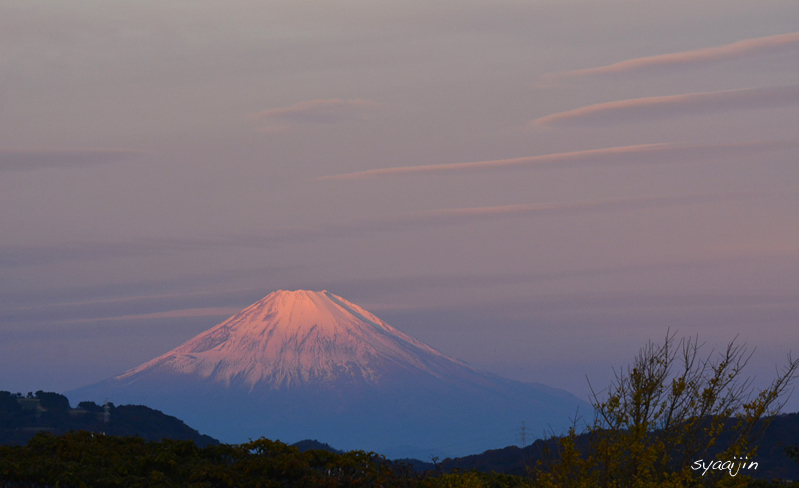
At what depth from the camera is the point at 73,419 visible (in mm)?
112625

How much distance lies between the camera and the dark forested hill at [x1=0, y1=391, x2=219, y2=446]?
10362 centimetres

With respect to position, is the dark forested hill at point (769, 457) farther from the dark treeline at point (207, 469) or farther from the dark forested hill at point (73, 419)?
the dark treeline at point (207, 469)

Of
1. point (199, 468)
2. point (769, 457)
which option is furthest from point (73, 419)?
point (199, 468)

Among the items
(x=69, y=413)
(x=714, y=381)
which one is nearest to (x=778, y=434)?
(x=69, y=413)

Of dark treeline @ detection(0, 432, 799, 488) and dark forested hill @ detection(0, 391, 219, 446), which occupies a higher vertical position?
dark forested hill @ detection(0, 391, 219, 446)

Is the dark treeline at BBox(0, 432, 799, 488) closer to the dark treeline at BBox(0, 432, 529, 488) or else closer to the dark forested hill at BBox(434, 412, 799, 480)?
the dark treeline at BBox(0, 432, 529, 488)

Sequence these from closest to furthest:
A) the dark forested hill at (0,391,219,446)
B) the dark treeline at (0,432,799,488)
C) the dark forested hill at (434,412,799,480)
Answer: the dark treeline at (0,432,799,488)
the dark forested hill at (434,412,799,480)
the dark forested hill at (0,391,219,446)

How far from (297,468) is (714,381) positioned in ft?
23.7

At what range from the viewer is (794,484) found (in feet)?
59.7

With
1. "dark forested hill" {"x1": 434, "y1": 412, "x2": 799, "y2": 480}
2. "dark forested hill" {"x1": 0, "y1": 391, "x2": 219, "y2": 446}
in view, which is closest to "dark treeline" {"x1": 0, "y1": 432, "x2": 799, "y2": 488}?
"dark forested hill" {"x1": 434, "y1": 412, "x2": 799, "y2": 480}

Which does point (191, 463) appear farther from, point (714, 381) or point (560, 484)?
point (714, 381)

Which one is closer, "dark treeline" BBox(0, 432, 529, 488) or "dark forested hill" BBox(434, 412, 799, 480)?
"dark treeline" BBox(0, 432, 529, 488)

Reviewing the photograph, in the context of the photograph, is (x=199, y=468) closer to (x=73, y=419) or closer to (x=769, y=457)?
(x=769, y=457)

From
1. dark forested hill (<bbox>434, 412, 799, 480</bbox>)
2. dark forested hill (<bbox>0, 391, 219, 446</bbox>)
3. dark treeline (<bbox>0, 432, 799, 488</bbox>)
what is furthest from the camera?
dark forested hill (<bbox>0, 391, 219, 446</bbox>)
